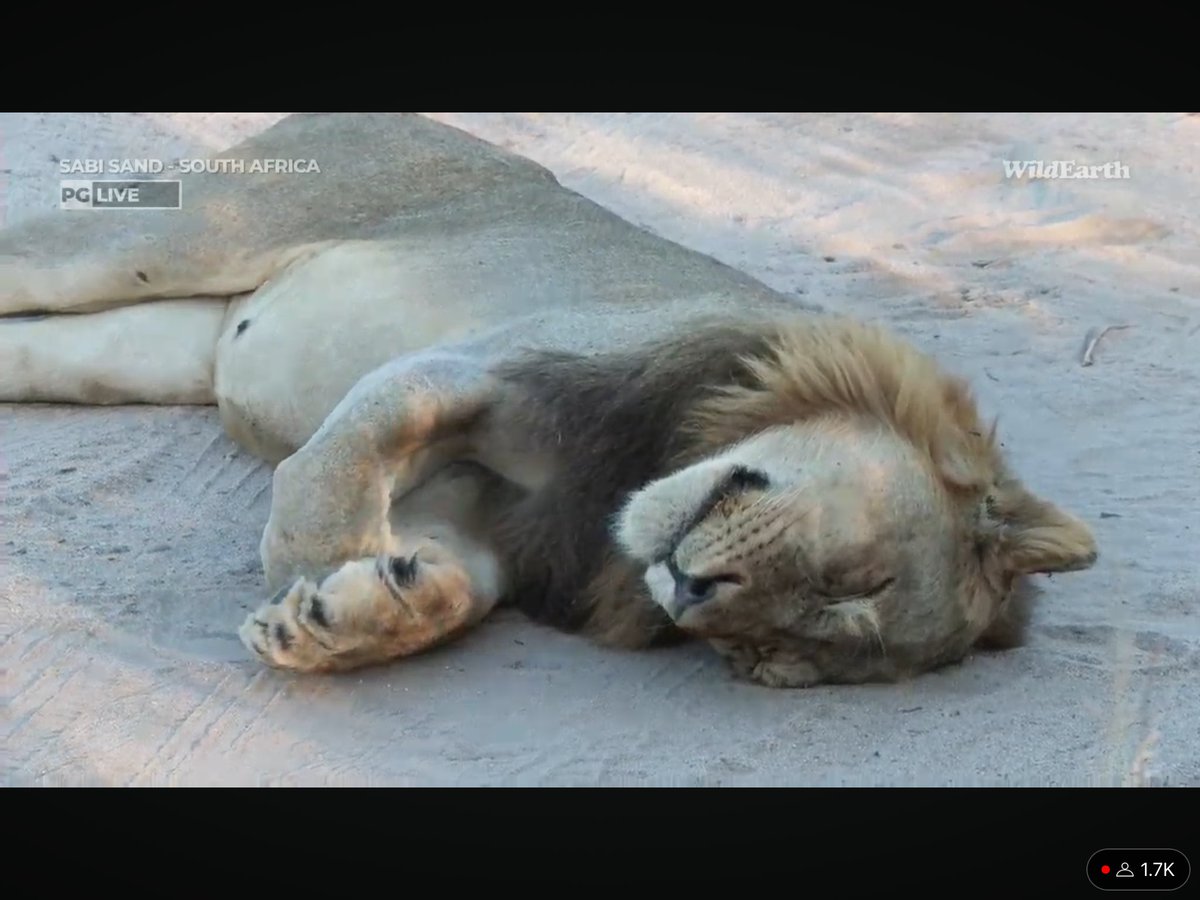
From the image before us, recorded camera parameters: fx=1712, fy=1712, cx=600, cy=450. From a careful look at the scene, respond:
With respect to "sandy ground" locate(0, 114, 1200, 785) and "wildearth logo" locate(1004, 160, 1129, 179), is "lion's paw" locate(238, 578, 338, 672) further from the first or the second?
"wildearth logo" locate(1004, 160, 1129, 179)

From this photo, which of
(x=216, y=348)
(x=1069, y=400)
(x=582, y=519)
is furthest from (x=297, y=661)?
(x=1069, y=400)

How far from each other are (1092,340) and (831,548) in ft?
9.42

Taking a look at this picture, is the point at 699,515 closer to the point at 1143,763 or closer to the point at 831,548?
the point at 831,548

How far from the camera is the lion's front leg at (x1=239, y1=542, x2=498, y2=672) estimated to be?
341cm

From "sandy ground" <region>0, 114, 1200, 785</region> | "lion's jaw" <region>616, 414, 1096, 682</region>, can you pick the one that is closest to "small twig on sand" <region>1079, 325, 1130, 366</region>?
"sandy ground" <region>0, 114, 1200, 785</region>

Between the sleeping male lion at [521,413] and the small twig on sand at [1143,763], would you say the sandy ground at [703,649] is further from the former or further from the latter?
the sleeping male lion at [521,413]

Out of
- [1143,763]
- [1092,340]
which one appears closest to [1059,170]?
[1092,340]

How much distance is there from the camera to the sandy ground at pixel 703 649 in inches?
128

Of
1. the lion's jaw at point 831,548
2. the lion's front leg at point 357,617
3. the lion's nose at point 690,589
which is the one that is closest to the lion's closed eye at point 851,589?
the lion's jaw at point 831,548

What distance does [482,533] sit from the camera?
3.84 m

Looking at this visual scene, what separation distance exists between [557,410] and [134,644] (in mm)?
1031

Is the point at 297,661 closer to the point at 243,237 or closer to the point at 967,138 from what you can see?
the point at 243,237

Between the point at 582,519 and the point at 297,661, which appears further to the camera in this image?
the point at 582,519

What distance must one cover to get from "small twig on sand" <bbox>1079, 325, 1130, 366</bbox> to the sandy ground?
0.03 metres
